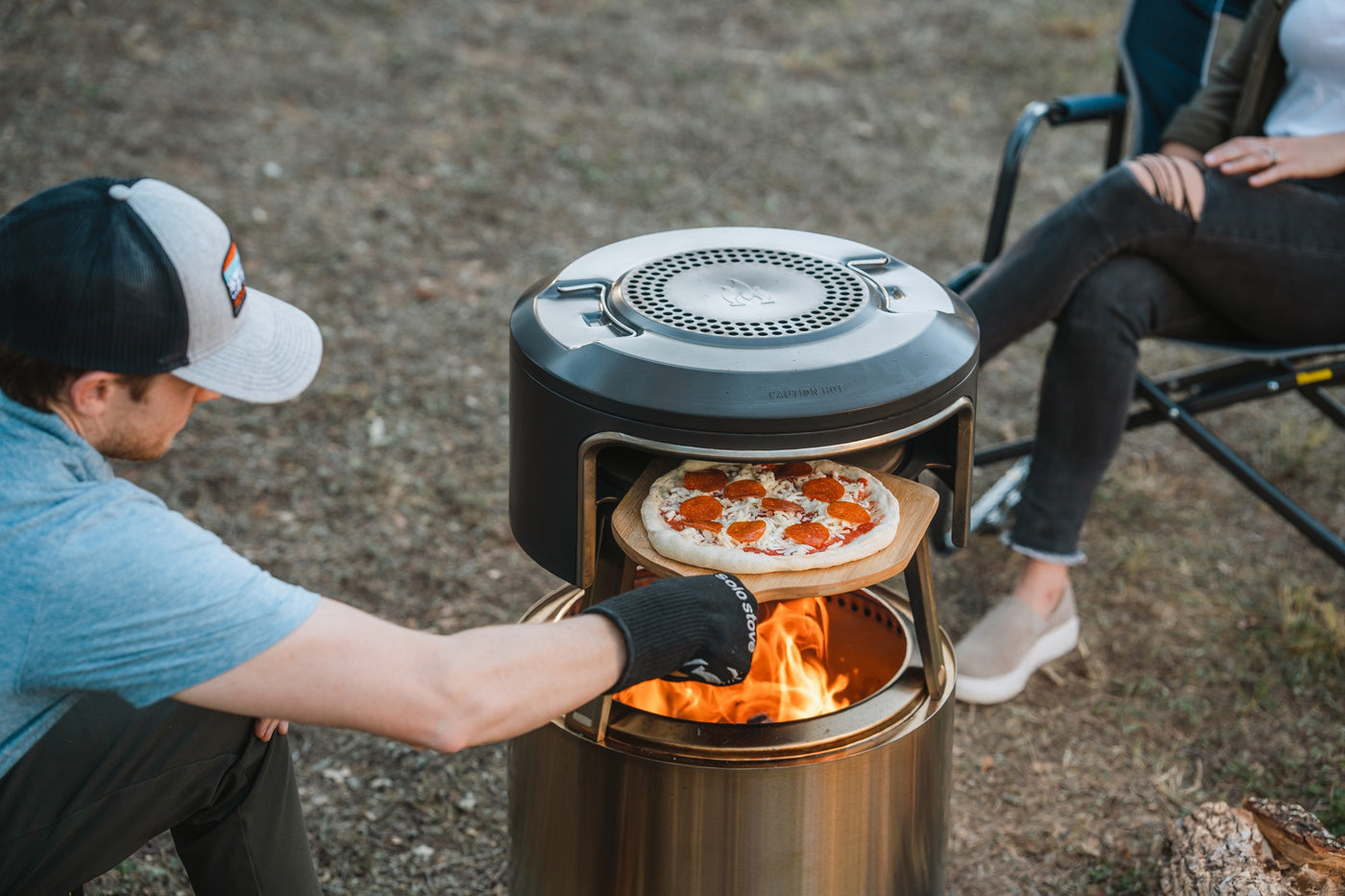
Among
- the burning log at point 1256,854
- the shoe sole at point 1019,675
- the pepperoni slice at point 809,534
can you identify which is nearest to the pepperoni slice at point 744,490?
the pepperoni slice at point 809,534

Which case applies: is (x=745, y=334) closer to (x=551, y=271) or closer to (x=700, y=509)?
(x=700, y=509)

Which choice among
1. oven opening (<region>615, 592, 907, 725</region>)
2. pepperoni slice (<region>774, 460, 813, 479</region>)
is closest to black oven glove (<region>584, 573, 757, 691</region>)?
pepperoni slice (<region>774, 460, 813, 479</region>)

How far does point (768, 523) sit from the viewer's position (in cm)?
182

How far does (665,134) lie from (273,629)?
184 inches

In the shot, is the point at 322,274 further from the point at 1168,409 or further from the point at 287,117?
the point at 1168,409

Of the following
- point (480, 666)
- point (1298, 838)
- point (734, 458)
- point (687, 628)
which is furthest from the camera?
point (1298, 838)

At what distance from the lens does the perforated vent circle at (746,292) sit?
6.06 feet

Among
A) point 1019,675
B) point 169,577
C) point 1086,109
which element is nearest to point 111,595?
point 169,577

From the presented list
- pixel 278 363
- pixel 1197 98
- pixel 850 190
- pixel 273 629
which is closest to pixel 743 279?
pixel 278 363

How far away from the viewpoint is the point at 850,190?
5.36 metres

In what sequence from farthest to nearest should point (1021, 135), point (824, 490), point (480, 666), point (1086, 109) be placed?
point (1086, 109)
point (1021, 135)
point (824, 490)
point (480, 666)

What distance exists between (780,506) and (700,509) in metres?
0.13

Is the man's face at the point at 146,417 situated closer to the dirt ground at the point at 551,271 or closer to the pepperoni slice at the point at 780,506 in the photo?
the pepperoni slice at the point at 780,506

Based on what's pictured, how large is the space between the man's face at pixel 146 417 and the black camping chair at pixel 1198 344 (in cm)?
197
